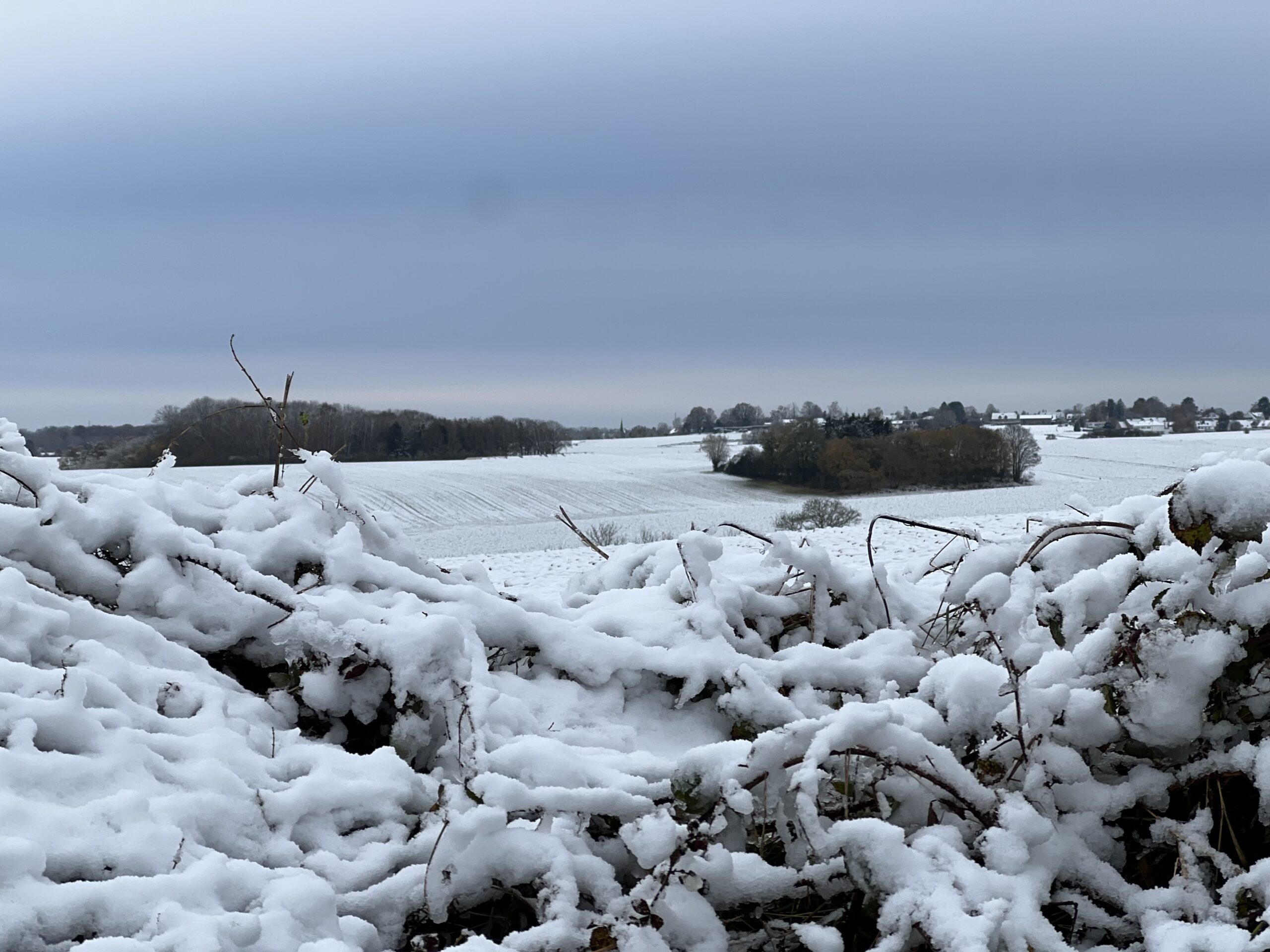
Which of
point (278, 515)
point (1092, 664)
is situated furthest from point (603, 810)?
point (278, 515)

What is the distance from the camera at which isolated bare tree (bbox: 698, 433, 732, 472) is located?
183 feet

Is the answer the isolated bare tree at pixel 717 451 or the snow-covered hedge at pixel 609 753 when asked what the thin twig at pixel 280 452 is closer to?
the snow-covered hedge at pixel 609 753

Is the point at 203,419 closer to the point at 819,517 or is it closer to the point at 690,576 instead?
the point at 690,576

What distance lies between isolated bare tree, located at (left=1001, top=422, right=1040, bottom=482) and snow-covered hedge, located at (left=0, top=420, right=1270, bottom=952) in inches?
2056

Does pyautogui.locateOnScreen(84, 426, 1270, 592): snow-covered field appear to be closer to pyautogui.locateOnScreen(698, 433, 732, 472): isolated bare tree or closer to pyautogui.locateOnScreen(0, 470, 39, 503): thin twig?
pyautogui.locateOnScreen(698, 433, 732, 472): isolated bare tree

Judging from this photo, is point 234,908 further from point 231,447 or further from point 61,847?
point 231,447

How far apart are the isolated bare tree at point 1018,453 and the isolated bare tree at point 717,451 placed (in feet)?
57.0

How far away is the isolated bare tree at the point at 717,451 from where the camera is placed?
55.7 meters

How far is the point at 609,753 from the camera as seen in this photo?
64.8 inches

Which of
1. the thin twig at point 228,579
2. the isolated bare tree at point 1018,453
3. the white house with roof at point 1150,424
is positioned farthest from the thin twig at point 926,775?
the white house with roof at point 1150,424

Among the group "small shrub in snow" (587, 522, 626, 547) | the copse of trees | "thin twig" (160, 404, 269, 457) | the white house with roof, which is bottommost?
"small shrub in snow" (587, 522, 626, 547)

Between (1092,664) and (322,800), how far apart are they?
4.65ft

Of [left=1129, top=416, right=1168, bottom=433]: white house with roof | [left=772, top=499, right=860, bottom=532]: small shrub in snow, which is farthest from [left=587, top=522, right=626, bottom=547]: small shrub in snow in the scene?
[left=1129, top=416, right=1168, bottom=433]: white house with roof

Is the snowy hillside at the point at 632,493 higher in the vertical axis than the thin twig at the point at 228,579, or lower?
lower
